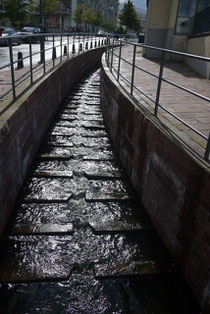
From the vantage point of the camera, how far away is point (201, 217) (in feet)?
11.0

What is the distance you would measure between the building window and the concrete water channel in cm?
1041

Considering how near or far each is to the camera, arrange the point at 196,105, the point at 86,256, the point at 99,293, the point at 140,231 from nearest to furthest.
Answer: the point at 99,293 → the point at 86,256 → the point at 140,231 → the point at 196,105

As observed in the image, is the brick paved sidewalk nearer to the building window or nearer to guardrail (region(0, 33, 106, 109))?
guardrail (region(0, 33, 106, 109))

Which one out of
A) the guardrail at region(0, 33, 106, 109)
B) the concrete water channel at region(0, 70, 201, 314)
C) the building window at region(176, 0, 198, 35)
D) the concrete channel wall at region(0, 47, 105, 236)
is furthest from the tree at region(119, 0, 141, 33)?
the concrete water channel at region(0, 70, 201, 314)

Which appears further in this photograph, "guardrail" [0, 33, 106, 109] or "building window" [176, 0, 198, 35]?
"building window" [176, 0, 198, 35]

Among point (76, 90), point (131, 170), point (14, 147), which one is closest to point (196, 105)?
point (131, 170)

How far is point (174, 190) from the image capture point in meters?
4.01

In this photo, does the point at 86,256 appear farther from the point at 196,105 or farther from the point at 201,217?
the point at 196,105

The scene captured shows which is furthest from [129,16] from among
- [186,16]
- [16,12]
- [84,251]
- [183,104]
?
[84,251]

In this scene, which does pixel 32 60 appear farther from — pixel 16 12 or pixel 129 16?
pixel 129 16

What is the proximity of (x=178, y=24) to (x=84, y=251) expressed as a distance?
13186 millimetres

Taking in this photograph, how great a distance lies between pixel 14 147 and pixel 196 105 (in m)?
3.77

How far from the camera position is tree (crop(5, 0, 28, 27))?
4116cm

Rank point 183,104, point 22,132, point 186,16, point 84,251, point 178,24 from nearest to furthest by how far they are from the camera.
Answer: point 84,251, point 22,132, point 183,104, point 186,16, point 178,24
